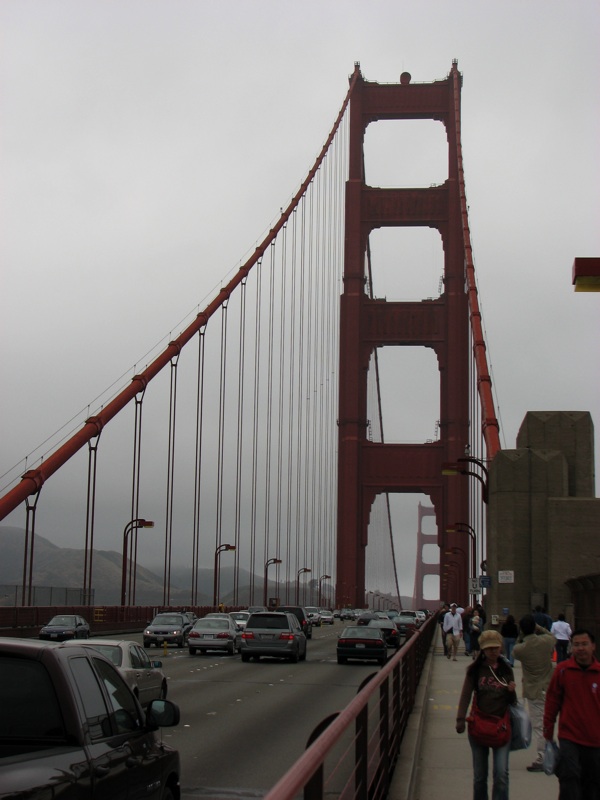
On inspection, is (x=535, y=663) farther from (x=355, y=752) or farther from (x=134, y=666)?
(x=134, y=666)

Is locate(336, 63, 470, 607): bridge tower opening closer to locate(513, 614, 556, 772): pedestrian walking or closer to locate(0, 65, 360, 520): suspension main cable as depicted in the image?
locate(0, 65, 360, 520): suspension main cable

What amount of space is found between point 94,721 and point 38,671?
1.21 ft

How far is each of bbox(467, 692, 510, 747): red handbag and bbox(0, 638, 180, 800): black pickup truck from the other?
107 inches

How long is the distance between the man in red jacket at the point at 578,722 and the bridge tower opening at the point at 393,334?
6322 cm

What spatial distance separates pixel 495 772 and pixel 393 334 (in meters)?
67.7

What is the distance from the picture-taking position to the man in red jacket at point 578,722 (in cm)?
670

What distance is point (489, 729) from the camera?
24.0 ft

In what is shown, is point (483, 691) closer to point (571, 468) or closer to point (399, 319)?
point (571, 468)

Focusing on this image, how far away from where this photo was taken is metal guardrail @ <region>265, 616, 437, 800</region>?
3.91 meters

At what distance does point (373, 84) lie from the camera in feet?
253

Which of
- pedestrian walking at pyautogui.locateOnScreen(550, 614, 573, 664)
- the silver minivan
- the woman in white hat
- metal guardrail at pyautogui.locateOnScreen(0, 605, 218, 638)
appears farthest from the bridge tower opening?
the woman in white hat

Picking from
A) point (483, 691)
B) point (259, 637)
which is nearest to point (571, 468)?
point (259, 637)

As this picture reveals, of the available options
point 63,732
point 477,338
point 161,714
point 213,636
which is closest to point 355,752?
point 161,714

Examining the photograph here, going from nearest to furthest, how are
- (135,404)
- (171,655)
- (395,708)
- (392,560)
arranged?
(395,708) → (171,655) → (135,404) → (392,560)
